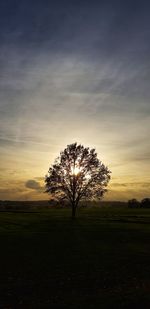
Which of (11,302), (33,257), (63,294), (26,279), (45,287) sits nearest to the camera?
(11,302)

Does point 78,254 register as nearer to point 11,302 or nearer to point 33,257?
point 33,257

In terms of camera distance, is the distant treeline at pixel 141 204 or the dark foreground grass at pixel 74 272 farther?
the distant treeline at pixel 141 204

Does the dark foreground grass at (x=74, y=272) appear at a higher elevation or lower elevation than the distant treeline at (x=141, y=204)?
lower

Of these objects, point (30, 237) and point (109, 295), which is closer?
point (109, 295)

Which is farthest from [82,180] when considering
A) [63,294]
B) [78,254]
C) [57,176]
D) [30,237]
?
[63,294]

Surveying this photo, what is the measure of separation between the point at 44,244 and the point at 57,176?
163ft

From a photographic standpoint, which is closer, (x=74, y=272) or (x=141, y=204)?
(x=74, y=272)

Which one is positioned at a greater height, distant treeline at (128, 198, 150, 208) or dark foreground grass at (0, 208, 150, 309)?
distant treeline at (128, 198, 150, 208)

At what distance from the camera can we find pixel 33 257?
1363 inches

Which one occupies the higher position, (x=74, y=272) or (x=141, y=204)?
(x=141, y=204)

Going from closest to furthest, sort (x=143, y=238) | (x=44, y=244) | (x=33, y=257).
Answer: (x=33, y=257), (x=44, y=244), (x=143, y=238)

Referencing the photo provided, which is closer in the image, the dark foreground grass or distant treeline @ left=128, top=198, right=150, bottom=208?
the dark foreground grass

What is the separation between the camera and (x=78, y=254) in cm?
3603

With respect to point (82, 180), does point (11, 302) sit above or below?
below
